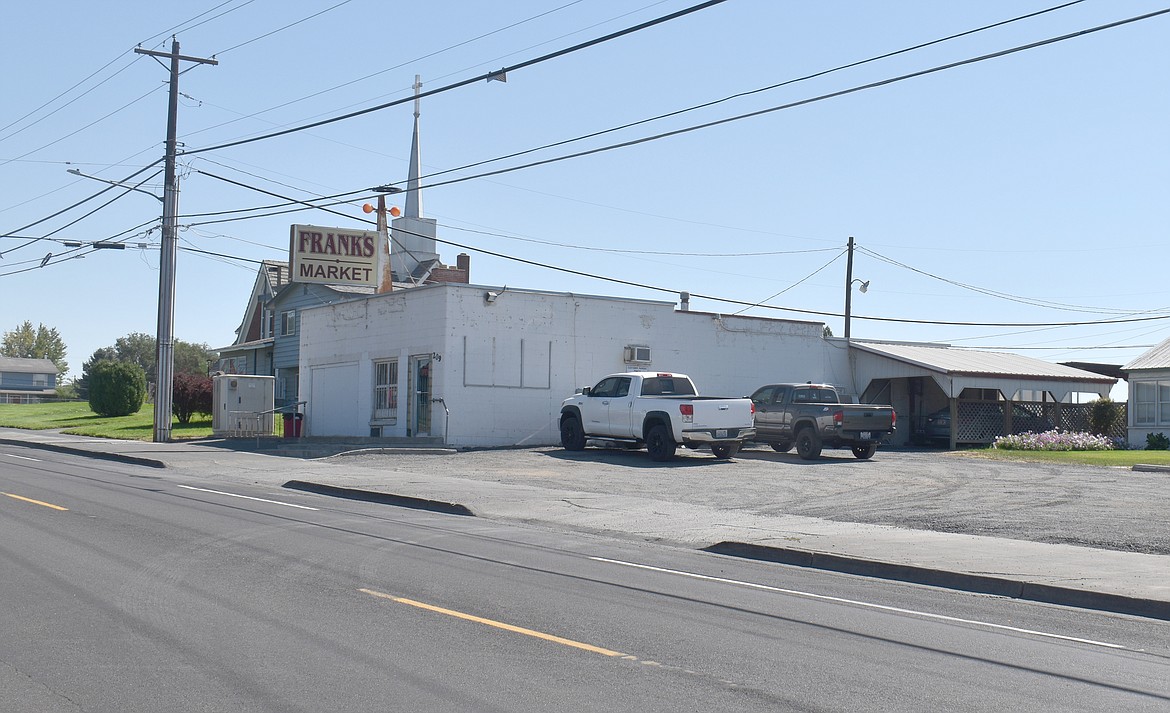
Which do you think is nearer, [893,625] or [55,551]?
[893,625]

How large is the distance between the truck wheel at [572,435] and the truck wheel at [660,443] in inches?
108

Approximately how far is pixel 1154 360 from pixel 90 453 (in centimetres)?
3537

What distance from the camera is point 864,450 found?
29.1m

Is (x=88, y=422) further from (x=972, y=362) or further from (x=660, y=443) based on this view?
(x=972, y=362)

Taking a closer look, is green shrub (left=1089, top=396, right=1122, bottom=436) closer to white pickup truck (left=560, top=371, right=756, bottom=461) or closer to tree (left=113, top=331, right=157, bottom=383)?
white pickup truck (left=560, top=371, right=756, bottom=461)

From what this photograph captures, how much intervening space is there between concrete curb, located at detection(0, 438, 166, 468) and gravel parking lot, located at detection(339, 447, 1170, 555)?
4.99 metres

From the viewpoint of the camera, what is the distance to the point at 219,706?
594 centimetres

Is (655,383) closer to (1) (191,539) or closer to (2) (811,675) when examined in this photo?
(1) (191,539)

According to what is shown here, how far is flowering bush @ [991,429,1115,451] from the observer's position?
34312 mm

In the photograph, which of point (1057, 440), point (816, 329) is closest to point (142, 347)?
point (816, 329)

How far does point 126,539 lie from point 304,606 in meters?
4.63

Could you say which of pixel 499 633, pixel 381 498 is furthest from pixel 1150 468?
pixel 499 633

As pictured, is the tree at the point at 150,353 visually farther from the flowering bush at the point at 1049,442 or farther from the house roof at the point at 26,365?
the flowering bush at the point at 1049,442

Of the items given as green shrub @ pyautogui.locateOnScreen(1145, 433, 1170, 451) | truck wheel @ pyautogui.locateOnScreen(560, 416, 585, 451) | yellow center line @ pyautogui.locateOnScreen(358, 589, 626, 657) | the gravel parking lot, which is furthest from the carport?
yellow center line @ pyautogui.locateOnScreen(358, 589, 626, 657)
